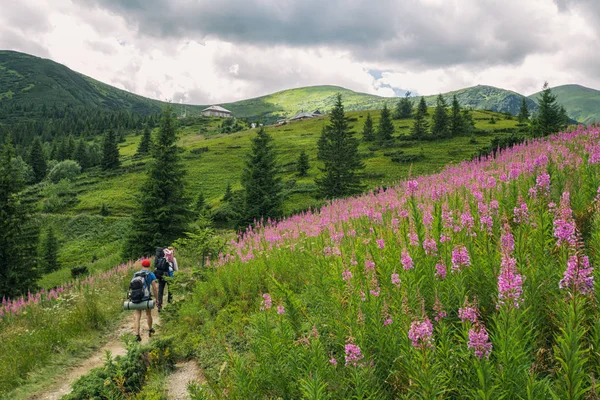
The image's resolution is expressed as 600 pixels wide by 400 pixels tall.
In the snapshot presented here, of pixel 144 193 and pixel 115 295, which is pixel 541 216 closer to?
pixel 115 295

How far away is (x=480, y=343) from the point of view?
1840mm

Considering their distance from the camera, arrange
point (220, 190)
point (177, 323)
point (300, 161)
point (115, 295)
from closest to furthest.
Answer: point (177, 323) < point (115, 295) < point (300, 161) < point (220, 190)

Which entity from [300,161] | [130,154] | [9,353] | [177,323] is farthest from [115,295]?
[130,154]

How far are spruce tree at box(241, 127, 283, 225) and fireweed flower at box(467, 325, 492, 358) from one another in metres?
27.6

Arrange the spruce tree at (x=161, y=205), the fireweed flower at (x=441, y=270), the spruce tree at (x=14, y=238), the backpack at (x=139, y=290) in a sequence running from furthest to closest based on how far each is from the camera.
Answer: the spruce tree at (x=161, y=205) → the spruce tree at (x=14, y=238) → the backpack at (x=139, y=290) → the fireweed flower at (x=441, y=270)

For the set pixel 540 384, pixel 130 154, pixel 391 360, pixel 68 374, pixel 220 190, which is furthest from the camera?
pixel 130 154

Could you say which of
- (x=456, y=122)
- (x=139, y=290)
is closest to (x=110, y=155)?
(x=456, y=122)

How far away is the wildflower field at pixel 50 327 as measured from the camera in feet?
25.7

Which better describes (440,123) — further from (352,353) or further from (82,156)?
(82,156)

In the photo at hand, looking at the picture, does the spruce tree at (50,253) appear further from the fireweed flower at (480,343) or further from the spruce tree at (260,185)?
the fireweed flower at (480,343)

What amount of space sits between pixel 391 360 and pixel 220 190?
61809 mm

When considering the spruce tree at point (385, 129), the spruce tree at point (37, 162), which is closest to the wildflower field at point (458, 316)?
the spruce tree at point (385, 129)

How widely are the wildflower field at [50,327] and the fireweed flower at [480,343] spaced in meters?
9.28

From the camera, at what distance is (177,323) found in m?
8.81
